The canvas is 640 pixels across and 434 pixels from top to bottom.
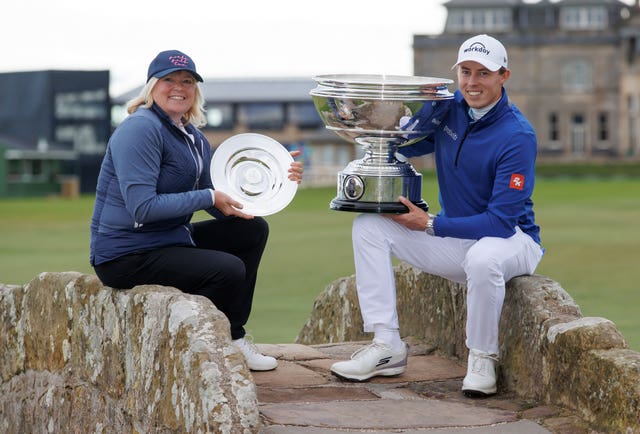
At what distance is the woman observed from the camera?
561 centimetres

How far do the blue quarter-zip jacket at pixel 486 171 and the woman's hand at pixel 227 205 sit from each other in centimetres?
91

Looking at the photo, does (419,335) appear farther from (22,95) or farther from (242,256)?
(22,95)

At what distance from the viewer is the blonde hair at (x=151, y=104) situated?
583cm

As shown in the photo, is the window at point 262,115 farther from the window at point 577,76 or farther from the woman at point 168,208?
the woman at point 168,208

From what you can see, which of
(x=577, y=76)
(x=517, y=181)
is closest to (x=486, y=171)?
(x=517, y=181)

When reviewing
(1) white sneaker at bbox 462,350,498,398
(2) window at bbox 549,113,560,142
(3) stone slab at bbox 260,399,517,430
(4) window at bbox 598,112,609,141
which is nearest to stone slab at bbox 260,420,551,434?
(3) stone slab at bbox 260,399,517,430

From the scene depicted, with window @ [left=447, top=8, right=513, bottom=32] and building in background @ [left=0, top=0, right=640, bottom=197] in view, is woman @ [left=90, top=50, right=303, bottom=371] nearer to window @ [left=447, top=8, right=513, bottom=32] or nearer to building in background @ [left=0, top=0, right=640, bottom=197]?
building in background @ [left=0, top=0, right=640, bottom=197]

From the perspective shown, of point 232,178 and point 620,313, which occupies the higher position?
point 232,178

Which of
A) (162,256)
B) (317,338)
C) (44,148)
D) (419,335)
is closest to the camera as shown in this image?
(162,256)

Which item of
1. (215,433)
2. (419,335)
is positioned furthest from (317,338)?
(215,433)

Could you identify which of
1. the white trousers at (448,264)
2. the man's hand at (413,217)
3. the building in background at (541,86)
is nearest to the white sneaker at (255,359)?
the white trousers at (448,264)

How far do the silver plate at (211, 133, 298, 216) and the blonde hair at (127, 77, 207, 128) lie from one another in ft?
0.56

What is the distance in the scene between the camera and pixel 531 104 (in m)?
72.3

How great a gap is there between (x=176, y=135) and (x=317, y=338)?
299 cm
